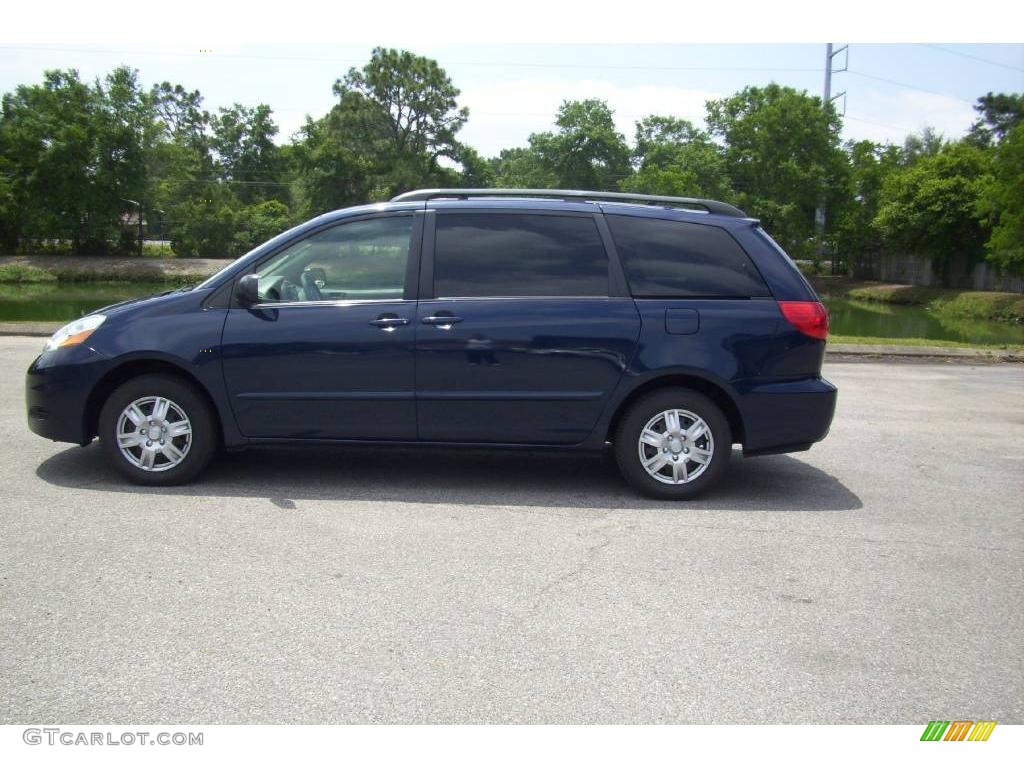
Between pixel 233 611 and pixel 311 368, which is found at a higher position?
pixel 311 368

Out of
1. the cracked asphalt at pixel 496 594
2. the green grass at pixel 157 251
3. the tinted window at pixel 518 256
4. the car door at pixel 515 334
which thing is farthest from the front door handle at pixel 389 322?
the green grass at pixel 157 251

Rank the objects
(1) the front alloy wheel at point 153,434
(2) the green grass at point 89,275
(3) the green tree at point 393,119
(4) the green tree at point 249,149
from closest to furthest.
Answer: (1) the front alloy wheel at point 153,434 < (2) the green grass at point 89,275 < (3) the green tree at point 393,119 < (4) the green tree at point 249,149

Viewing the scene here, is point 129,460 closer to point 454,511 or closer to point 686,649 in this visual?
point 454,511

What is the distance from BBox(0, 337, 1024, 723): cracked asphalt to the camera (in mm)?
3180

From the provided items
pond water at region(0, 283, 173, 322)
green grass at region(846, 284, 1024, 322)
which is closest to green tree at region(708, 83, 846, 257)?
green grass at region(846, 284, 1024, 322)

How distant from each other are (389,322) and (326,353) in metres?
0.44

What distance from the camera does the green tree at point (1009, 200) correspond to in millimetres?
35219

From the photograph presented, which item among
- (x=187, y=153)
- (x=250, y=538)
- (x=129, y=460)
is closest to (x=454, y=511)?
(x=250, y=538)

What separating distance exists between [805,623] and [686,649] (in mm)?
659

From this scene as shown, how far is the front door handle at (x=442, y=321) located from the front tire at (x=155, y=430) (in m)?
1.54

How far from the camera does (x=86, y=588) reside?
4004 millimetres
